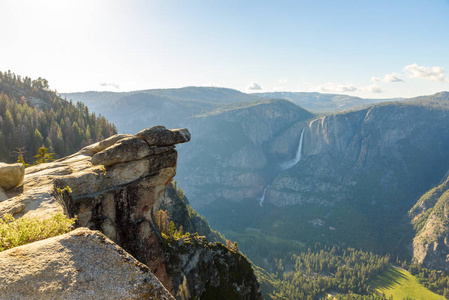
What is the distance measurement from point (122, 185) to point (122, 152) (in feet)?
14.2

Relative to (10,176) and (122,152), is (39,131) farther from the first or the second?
(10,176)

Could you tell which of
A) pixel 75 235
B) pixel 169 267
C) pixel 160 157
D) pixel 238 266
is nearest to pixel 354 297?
pixel 238 266

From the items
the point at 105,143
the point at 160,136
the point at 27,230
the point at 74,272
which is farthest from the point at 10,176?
the point at 74,272

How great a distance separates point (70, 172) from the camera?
92.9ft

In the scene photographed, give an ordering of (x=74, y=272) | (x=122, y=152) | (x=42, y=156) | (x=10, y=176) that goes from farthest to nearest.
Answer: (x=42, y=156) → (x=122, y=152) → (x=10, y=176) → (x=74, y=272)

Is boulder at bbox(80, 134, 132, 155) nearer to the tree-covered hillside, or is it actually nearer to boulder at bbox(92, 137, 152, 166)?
boulder at bbox(92, 137, 152, 166)

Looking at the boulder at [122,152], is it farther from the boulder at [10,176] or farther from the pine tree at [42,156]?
the pine tree at [42,156]

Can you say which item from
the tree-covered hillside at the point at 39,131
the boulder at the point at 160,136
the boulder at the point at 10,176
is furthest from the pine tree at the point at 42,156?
the boulder at the point at 10,176

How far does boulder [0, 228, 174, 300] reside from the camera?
8078mm

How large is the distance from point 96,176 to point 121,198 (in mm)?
4372

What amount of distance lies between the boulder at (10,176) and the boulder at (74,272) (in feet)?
53.9

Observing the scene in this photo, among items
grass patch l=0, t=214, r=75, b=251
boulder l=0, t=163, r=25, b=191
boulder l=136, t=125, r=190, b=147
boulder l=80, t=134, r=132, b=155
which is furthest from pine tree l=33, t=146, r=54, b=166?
grass patch l=0, t=214, r=75, b=251

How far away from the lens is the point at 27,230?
10680 millimetres

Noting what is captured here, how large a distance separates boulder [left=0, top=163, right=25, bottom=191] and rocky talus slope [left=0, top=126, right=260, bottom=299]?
0.55 meters
